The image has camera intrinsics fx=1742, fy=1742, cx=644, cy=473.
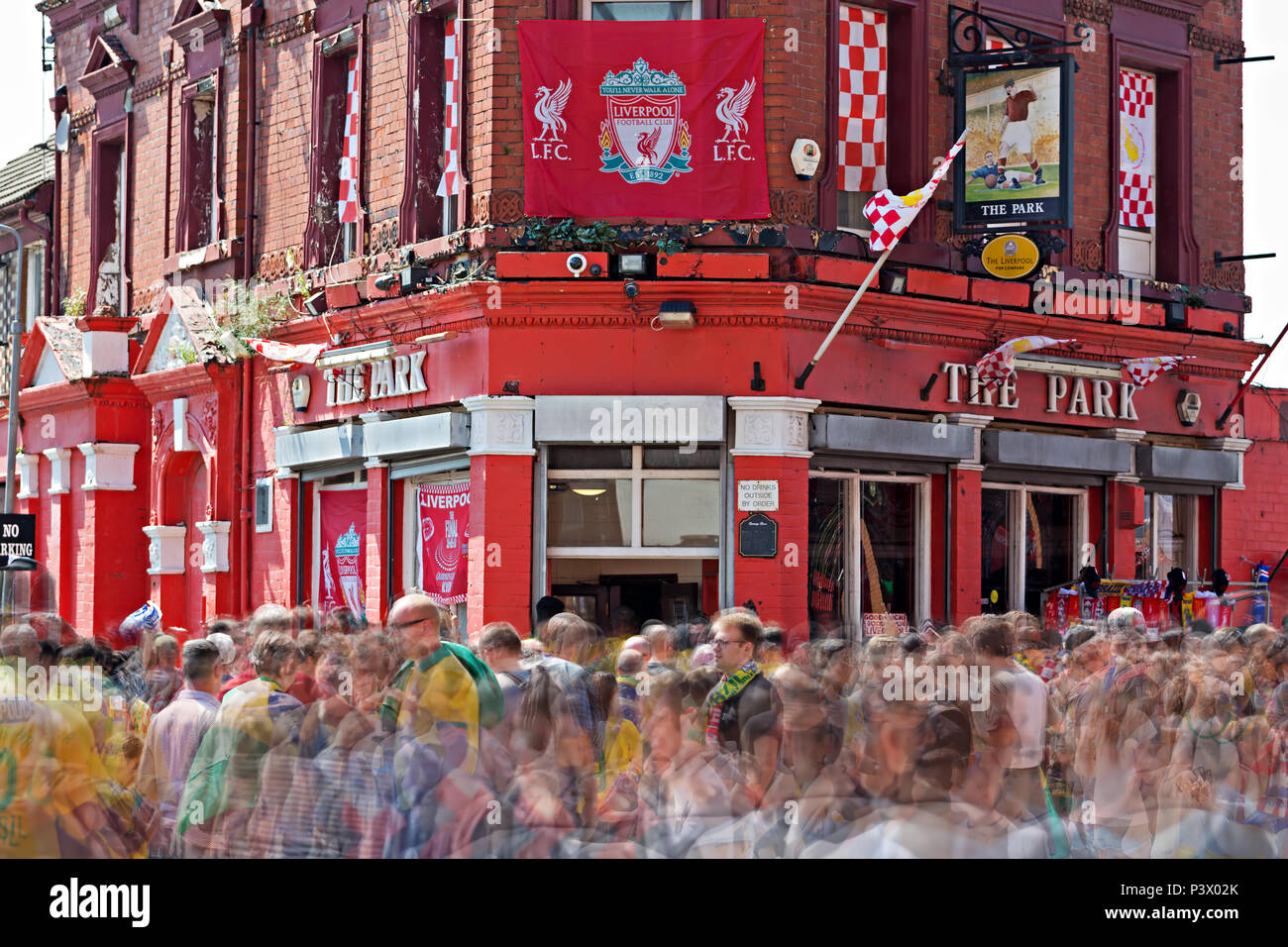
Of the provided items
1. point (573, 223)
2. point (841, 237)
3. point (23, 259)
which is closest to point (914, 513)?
point (841, 237)

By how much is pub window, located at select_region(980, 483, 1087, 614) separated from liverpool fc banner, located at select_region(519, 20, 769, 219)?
15.9 feet

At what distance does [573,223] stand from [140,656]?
324 inches

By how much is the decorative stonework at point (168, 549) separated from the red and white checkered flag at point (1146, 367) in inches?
490

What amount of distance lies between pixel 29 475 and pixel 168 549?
4937 millimetres

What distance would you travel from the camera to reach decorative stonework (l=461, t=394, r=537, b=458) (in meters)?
17.5

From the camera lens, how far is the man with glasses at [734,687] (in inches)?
297

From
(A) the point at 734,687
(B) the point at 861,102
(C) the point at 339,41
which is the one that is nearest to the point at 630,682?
(A) the point at 734,687

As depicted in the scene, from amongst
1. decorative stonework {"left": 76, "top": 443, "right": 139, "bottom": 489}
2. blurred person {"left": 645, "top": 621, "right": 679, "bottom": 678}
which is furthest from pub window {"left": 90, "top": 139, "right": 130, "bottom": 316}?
blurred person {"left": 645, "top": 621, "right": 679, "bottom": 678}

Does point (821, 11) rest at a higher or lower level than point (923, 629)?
higher

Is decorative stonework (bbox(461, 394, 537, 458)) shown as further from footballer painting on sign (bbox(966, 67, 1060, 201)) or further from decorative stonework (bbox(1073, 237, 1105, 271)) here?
decorative stonework (bbox(1073, 237, 1105, 271))

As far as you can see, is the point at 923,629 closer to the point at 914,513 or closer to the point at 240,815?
the point at 914,513

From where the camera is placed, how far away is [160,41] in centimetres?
2441

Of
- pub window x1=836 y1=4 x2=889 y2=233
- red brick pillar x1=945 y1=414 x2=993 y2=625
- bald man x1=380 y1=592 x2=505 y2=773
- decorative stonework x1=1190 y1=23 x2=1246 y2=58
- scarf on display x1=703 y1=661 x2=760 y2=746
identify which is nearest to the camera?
bald man x1=380 y1=592 x2=505 y2=773

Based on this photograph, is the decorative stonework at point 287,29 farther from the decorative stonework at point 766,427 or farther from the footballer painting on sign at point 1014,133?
the footballer painting on sign at point 1014,133
